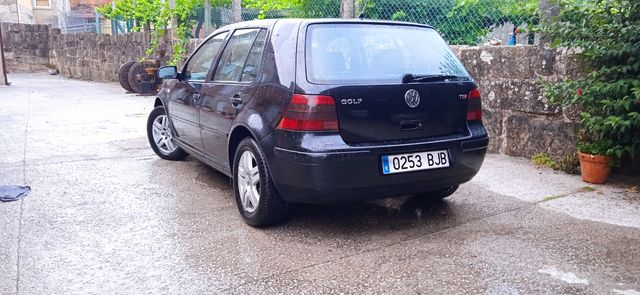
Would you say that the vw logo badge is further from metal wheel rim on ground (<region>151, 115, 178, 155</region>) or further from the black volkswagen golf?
metal wheel rim on ground (<region>151, 115, 178, 155</region>)

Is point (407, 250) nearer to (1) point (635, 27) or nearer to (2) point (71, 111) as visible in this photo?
(1) point (635, 27)

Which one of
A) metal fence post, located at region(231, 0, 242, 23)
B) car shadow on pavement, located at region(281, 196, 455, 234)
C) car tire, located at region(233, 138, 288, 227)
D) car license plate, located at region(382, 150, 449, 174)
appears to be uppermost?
metal fence post, located at region(231, 0, 242, 23)

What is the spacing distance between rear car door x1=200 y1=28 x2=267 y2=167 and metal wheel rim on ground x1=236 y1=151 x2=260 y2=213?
31 cm

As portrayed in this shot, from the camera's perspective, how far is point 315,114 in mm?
3123

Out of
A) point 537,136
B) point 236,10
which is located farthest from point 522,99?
point 236,10

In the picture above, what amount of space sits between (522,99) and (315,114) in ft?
10.5

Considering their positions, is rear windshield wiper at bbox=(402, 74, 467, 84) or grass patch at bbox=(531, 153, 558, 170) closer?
rear windshield wiper at bbox=(402, 74, 467, 84)

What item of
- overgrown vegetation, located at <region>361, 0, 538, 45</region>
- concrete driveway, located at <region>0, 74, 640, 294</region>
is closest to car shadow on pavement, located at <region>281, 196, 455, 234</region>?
concrete driveway, located at <region>0, 74, 640, 294</region>

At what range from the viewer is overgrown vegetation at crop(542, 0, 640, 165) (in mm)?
4344

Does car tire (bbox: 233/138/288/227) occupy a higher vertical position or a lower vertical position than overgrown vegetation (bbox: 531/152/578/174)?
higher

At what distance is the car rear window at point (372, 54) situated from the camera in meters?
3.29

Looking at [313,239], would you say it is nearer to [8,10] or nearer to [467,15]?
[467,15]

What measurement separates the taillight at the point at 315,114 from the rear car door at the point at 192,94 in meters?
1.52

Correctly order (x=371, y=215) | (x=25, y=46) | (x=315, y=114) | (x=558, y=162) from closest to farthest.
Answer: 1. (x=315, y=114)
2. (x=371, y=215)
3. (x=558, y=162)
4. (x=25, y=46)
